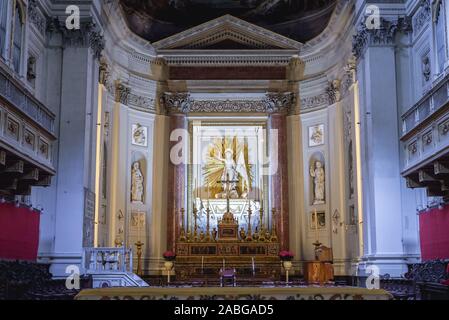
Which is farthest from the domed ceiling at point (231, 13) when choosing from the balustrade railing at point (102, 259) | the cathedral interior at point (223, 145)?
the balustrade railing at point (102, 259)

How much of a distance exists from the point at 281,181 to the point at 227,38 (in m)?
5.71

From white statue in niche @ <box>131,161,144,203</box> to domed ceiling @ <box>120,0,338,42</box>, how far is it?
500cm

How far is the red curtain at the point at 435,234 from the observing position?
13031mm

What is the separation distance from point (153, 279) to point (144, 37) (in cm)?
891

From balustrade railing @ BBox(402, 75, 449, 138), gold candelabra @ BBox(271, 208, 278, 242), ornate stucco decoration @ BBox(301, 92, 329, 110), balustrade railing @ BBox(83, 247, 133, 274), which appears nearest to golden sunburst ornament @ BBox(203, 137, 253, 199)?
gold candelabra @ BBox(271, 208, 278, 242)

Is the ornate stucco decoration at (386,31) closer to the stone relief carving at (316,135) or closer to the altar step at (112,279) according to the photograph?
the stone relief carving at (316,135)

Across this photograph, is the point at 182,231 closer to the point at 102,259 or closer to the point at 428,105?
the point at 102,259

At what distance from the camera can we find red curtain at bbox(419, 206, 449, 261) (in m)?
13.0

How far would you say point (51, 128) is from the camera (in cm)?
1438

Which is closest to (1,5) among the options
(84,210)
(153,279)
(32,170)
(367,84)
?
(32,170)

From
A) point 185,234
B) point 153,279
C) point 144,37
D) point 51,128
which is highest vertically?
point 144,37

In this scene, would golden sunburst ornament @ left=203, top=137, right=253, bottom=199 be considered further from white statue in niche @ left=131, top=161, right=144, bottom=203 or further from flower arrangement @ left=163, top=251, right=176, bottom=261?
flower arrangement @ left=163, top=251, right=176, bottom=261

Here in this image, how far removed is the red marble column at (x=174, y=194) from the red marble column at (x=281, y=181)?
3.28 m

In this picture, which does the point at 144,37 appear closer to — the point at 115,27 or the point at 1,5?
the point at 115,27
